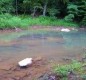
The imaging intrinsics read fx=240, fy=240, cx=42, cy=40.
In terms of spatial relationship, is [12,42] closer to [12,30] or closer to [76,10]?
[12,30]

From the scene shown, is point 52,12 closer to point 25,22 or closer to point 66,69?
point 25,22

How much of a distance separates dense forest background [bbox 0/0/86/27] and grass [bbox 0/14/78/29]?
99cm

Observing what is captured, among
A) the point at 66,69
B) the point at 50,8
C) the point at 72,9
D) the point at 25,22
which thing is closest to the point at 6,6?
the point at 25,22

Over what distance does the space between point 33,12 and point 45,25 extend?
13.5 ft

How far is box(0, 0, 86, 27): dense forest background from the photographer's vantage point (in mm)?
22922

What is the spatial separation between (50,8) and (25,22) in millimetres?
5168

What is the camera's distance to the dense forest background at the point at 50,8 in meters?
22.9

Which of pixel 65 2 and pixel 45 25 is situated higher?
pixel 65 2

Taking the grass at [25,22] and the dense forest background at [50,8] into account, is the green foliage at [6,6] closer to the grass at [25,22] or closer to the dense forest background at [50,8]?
the dense forest background at [50,8]

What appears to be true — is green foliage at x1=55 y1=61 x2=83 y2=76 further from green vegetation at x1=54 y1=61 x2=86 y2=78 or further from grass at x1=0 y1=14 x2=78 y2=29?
grass at x1=0 y1=14 x2=78 y2=29

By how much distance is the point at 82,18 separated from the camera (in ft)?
76.1

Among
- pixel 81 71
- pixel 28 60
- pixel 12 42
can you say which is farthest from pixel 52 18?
pixel 81 71

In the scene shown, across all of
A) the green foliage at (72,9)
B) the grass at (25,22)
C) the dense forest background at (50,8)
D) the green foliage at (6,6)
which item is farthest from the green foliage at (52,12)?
the green foliage at (6,6)

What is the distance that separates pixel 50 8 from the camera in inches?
967
